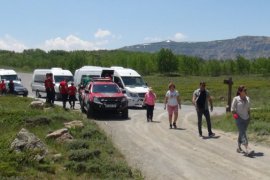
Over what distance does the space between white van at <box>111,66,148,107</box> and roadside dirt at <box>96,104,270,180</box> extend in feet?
30.4

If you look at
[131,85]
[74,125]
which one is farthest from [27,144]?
[131,85]

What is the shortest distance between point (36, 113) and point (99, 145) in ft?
26.8

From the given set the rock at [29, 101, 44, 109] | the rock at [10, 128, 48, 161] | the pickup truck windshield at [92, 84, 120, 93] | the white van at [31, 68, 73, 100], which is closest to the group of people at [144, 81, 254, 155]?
the pickup truck windshield at [92, 84, 120, 93]

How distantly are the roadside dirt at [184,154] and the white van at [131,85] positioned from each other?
927 centimetres

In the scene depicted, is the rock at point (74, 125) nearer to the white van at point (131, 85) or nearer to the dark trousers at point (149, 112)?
the dark trousers at point (149, 112)

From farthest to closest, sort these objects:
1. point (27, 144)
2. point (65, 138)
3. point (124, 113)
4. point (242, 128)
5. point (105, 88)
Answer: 1. point (105, 88)
2. point (124, 113)
3. point (65, 138)
4. point (242, 128)
5. point (27, 144)

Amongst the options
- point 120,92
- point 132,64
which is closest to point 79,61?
point 132,64

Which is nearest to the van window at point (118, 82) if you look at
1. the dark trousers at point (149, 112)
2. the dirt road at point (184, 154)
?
the dark trousers at point (149, 112)

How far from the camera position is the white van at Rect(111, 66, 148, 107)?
29.5 m

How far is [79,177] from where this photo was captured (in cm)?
1105

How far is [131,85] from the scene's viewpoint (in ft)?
101

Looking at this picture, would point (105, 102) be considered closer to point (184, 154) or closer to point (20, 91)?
point (184, 154)

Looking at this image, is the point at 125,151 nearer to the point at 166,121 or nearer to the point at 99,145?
the point at 99,145

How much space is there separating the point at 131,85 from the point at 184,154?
17202 millimetres
